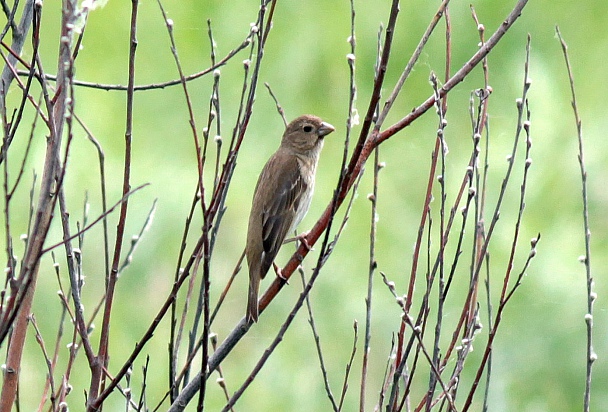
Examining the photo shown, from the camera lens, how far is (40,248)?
2.13 metres

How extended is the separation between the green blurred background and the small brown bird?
1.61 metres

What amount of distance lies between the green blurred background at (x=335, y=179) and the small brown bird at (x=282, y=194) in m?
1.61

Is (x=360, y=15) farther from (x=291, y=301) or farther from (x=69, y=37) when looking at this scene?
(x=69, y=37)

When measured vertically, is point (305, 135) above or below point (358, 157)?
above

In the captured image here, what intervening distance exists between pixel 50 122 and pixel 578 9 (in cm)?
836

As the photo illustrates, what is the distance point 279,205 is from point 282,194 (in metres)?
0.08

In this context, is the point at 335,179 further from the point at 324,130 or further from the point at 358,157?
the point at 358,157

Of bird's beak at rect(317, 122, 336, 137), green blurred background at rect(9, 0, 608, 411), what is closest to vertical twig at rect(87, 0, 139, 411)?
bird's beak at rect(317, 122, 336, 137)

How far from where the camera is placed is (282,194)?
4707 mm

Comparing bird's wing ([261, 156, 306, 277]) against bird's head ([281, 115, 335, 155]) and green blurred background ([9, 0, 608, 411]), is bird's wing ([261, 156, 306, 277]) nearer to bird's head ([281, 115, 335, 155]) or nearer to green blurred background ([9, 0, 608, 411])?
bird's head ([281, 115, 335, 155])

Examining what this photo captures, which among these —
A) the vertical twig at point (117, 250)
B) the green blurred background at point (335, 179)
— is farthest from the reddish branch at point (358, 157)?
the green blurred background at point (335, 179)

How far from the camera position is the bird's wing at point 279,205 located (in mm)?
4484

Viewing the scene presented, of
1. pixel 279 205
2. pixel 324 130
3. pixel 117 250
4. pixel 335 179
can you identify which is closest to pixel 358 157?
pixel 117 250

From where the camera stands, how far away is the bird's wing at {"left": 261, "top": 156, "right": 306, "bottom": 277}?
4484mm
